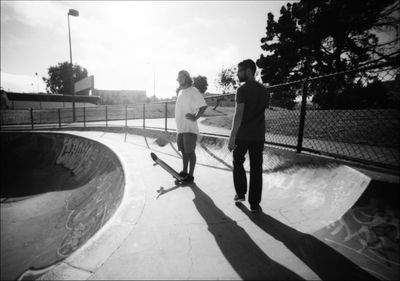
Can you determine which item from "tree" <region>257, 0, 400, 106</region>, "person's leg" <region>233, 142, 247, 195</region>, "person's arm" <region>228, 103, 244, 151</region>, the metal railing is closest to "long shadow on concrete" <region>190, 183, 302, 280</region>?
"person's leg" <region>233, 142, 247, 195</region>

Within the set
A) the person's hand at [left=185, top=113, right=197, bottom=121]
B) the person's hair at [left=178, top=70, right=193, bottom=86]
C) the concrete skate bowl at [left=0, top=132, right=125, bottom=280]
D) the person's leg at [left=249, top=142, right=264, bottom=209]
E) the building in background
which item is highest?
the building in background

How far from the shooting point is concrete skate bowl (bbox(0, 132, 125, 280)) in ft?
12.7

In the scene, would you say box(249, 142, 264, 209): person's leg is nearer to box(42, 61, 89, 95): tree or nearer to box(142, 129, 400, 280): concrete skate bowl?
box(142, 129, 400, 280): concrete skate bowl

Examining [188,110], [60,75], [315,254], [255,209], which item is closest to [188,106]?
[188,110]

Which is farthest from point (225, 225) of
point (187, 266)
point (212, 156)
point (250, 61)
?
point (212, 156)

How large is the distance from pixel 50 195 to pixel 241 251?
7.73 metres

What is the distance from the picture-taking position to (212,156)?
6.21m

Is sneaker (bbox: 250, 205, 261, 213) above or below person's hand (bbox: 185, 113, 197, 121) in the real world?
below

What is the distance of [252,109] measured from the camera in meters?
2.85

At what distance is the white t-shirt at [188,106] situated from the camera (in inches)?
154

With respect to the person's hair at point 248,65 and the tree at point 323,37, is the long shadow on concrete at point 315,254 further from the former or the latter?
the tree at point 323,37

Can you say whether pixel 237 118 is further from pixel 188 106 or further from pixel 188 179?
pixel 188 179

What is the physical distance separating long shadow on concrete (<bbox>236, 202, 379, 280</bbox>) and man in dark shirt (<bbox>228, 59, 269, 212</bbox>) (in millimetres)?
445

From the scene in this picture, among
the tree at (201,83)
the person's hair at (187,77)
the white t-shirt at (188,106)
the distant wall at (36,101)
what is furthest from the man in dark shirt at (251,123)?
the tree at (201,83)
